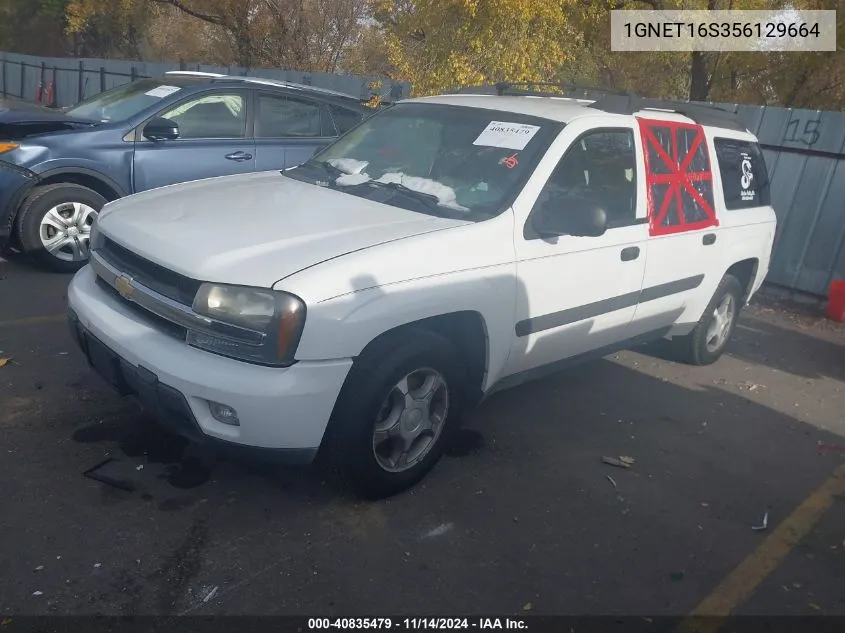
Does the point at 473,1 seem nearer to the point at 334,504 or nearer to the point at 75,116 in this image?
the point at 75,116

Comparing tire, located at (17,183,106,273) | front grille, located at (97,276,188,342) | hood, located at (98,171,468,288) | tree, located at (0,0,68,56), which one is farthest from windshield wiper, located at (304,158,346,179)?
tree, located at (0,0,68,56)

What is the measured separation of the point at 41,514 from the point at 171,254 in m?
1.25

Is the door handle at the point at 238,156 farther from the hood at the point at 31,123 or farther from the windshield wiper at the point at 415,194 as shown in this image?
the windshield wiper at the point at 415,194

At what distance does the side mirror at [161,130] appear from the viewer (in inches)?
259

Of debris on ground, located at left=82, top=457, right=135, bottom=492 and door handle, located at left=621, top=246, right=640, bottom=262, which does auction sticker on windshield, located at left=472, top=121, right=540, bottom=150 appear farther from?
debris on ground, located at left=82, top=457, right=135, bottom=492

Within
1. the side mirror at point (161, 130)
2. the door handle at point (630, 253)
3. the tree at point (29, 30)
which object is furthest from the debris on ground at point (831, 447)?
the tree at point (29, 30)

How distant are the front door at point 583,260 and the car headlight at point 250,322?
129 cm

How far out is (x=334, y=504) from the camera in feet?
11.8

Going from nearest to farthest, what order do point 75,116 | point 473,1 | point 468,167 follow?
1. point 468,167
2. point 75,116
3. point 473,1

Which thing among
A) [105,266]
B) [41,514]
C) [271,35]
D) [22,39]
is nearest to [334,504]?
[41,514]

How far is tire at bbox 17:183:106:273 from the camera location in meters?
6.34

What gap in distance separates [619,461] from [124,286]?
2789 millimetres

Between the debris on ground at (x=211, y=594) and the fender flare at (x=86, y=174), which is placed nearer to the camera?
the debris on ground at (x=211, y=594)

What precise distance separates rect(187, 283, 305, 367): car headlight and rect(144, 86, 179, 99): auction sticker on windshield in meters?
4.43
